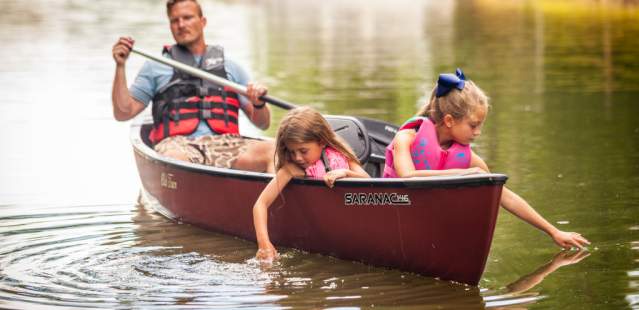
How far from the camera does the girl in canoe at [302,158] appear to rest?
6.74m

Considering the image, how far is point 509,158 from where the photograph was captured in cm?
1080

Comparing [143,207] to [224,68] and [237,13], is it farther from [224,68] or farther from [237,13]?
[237,13]

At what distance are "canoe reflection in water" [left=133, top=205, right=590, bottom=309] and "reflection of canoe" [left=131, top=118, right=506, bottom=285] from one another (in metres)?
0.09

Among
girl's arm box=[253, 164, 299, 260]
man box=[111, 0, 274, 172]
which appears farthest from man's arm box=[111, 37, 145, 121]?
girl's arm box=[253, 164, 299, 260]

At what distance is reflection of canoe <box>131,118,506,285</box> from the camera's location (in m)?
6.15

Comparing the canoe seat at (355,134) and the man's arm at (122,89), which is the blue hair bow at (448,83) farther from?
the man's arm at (122,89)

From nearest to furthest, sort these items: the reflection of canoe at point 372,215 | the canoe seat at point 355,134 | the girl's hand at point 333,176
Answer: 1. the reflection of canoe at point 372,215
2. the girl's hand at point 333,176
3. the canoe seat at point 355,134

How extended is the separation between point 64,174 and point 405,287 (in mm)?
4809

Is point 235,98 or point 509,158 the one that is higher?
point 235,98

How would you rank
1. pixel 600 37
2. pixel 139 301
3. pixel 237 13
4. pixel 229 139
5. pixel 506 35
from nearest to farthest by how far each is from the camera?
pixel 139 301 < pixel 229 139 < pixel 600 37 < pixel 506 35 < pixel 237 13

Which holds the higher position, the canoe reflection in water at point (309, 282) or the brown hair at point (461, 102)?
the brown hair at point (461, 102)

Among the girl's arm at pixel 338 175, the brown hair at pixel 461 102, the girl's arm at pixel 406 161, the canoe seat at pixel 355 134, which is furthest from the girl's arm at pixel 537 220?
the canoe seat at pixel 355 134

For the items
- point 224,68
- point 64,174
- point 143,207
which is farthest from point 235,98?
point 64,174

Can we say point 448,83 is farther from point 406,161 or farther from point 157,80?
point 157,80
